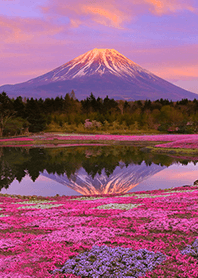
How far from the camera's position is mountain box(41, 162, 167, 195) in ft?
79.9

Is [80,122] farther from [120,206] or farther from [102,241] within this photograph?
[102,241]

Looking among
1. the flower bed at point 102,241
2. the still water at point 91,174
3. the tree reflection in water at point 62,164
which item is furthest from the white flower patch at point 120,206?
the tree reflection in water at point 62,164

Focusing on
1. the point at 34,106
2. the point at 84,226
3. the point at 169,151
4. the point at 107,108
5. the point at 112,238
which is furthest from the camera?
the point at 107,108

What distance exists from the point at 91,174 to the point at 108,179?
3.17 metres

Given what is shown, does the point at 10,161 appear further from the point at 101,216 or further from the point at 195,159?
the point at 101,216

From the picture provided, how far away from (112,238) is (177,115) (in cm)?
9582

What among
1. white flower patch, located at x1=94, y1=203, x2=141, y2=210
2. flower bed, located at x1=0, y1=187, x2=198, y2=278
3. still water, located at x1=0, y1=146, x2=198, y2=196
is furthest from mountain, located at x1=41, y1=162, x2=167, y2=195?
flower bed, located at x1=0, y1=187, x2=198, y2=278

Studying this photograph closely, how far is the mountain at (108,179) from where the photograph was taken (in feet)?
79.9

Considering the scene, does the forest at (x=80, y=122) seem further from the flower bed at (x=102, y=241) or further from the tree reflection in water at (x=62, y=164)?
the flower bed at (x=102, y=241)

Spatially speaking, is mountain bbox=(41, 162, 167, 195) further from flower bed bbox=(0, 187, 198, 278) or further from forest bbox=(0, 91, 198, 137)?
forest bbox=(0, 91, 198, 137)

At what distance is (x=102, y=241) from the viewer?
9.28 m

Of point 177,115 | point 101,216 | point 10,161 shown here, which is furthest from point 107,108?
point 101,216

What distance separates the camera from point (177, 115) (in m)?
100

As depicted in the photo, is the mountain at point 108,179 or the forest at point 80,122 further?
the forest at point 80,122
